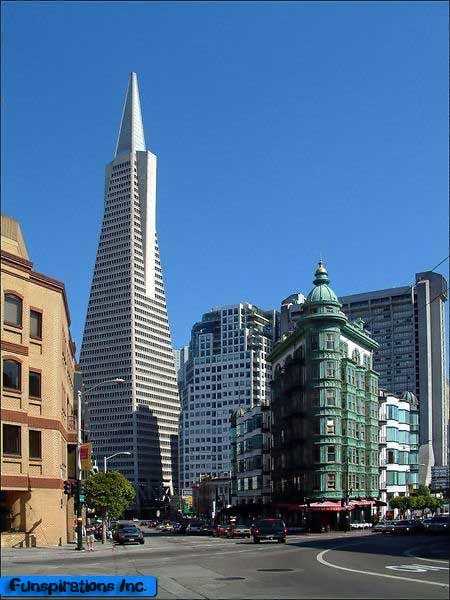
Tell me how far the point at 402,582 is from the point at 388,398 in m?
126

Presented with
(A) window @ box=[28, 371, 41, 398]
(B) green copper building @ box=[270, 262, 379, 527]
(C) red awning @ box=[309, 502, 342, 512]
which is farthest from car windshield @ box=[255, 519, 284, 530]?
(B) green copper building @ box=[270, 262, 379, 527]

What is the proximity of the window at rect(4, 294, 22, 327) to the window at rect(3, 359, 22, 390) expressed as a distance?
1630 millimetres

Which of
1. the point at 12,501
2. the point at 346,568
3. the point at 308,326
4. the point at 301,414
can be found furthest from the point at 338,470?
the point at 12,501

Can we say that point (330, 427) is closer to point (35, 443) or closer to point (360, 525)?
point (360, 525)

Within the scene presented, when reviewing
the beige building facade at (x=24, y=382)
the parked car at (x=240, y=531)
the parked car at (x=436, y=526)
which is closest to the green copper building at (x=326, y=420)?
the parked car at (x=436, y=526)

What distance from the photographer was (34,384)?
843 inches

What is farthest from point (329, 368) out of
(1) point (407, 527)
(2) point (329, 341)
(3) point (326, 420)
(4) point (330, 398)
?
(1) point (407, 527)

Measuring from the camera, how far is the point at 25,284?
1542 centimetres

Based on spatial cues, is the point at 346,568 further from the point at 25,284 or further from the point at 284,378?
the point at 284,378

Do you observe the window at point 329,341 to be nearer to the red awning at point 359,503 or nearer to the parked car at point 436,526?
the red awning at point 359,503

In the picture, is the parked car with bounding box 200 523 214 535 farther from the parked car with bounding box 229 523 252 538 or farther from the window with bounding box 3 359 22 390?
the window with bounding box 3 359 22 390

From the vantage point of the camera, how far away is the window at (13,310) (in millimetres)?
12812

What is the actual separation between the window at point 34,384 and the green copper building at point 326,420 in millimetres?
84577

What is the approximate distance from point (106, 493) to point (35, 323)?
69167 millimetres
